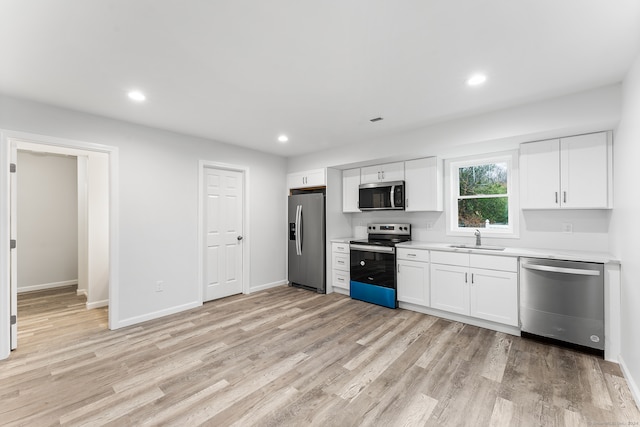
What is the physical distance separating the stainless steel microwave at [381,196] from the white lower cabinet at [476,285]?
3.08 ft

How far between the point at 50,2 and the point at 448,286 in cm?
418

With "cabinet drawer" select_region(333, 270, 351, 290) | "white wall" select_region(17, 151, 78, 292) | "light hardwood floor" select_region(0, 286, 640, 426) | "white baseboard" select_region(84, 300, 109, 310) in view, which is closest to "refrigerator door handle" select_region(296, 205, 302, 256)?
"cabinet drawer" select_region(333, 270, 351, 290)

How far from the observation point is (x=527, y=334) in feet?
9.73

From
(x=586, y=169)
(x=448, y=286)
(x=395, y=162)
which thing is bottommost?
(x=448, y=286)

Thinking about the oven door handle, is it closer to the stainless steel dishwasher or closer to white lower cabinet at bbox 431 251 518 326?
white lower cabinet at bbox 431 251 518 326

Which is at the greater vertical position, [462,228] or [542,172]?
[542,172]

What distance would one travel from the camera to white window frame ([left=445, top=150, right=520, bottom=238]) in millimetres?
3543

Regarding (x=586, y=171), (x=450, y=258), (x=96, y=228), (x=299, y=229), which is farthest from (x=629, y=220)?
(x=96, y=228)

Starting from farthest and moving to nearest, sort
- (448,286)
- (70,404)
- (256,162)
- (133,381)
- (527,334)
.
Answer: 1. (256,162)
2. (448,286)
3. (527,334)
4. (133,381)
5. (70,404)

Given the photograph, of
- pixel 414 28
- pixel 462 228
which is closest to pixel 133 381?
pixel 414 28

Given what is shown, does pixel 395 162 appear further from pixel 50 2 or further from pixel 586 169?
pixel 50 2

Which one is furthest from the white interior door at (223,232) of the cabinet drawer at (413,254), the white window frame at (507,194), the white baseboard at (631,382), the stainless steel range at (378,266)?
the white baseboard at (631,382)

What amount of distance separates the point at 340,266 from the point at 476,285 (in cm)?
205

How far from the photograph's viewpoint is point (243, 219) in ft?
15.6
